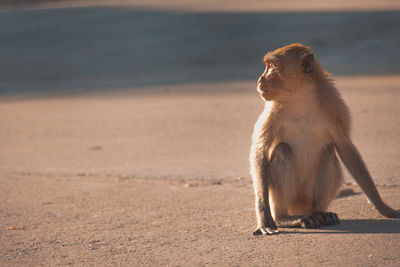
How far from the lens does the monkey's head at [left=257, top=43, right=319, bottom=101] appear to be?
4711mm

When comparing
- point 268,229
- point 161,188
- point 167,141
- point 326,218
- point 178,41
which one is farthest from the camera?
point 178,41

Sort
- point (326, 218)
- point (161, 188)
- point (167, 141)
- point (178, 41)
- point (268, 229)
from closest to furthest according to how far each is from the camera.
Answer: point (268, 229)
point (326, 218)
point (161, 188)
point (167, 141)
point (178, 41)

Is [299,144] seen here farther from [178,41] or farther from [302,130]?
[178,41]

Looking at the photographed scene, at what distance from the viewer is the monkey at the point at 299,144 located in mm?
4734

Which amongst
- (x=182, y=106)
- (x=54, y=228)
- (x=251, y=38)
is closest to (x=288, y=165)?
(x=54, y=228)

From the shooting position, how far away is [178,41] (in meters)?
21.9

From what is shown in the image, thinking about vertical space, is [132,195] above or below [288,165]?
below

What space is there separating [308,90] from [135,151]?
4.22 metres

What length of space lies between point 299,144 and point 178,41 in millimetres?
17479

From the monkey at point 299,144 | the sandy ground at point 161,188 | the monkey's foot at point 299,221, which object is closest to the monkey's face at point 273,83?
the monkey at point 299,144

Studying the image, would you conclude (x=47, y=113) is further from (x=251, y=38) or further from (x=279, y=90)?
(x=251, y=38)

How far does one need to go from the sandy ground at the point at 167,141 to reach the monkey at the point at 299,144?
23 cm

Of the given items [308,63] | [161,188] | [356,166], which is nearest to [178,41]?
[161,188]

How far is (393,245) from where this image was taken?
4.25 meters
